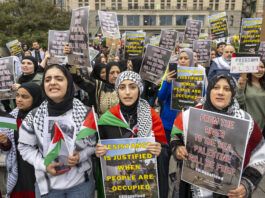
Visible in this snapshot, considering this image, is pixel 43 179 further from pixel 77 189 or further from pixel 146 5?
pixel 146 5

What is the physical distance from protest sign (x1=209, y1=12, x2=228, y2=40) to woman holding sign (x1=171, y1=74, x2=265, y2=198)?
21.8 ft

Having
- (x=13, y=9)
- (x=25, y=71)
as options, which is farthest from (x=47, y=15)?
(x=25, y=71)

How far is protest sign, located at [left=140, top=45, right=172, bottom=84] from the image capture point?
4660 mm

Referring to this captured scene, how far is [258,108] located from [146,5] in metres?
66.5

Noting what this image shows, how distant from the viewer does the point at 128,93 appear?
8.25 feet

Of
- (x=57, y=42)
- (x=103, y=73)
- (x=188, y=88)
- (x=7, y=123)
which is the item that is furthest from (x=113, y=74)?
(x=57, y=42)

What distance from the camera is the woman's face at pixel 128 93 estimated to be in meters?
2.53

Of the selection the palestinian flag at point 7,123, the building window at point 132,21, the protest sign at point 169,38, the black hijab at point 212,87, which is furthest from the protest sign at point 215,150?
Result: the building window at point 132,21

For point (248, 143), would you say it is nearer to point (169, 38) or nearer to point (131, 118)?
point (131, 118)

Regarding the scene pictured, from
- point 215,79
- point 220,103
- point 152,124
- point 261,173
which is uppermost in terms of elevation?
point 215,79

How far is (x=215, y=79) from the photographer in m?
2.38

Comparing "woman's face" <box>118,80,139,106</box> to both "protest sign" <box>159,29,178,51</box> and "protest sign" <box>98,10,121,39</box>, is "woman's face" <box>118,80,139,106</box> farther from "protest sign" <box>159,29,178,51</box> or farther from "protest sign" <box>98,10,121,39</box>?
"protest sign" <box>159,29,178,51</box>

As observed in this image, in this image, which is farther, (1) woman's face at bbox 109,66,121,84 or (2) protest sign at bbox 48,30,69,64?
(2) protest sign at bbox 48,30,69,64

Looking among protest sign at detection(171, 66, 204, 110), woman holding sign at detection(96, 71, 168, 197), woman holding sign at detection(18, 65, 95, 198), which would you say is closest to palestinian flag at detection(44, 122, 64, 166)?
woman holding sign at detection(18, 65, 95, 198)
